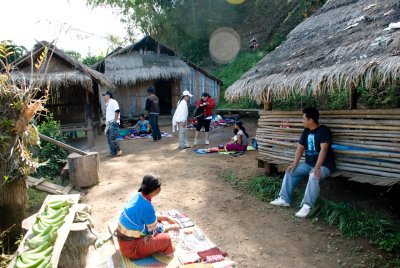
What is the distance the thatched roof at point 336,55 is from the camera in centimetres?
428

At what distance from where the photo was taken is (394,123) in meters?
4.43

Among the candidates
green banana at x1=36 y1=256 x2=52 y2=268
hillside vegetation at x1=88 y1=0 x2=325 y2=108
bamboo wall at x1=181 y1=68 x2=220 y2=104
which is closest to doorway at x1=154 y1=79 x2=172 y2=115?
bamboo wall at x1=181 y1=68 x2=220 y2=104

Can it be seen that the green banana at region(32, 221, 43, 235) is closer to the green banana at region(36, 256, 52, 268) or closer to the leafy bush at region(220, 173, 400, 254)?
the green banana at region(36, 256, 52, 268)

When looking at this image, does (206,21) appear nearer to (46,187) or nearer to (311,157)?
(46,187)

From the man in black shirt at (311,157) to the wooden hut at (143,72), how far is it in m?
10.3

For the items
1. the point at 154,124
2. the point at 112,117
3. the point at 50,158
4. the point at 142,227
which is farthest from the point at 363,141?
the point at 154,124

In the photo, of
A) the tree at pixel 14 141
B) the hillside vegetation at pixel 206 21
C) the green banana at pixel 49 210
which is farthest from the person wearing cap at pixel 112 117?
the hillside vegetation at pixel 206 21

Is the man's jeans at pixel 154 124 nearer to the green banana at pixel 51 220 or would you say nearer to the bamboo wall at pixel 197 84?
the bamboo wall at pixel 197 84

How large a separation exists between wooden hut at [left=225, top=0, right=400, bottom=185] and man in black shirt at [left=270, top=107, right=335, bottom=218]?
0.92 ft

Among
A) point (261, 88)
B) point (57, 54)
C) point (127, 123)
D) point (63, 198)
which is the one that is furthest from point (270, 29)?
point (63, 198)

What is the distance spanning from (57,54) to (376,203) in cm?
946

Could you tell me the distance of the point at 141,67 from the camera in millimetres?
14523

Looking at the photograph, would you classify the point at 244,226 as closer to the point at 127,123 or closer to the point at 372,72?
the point at 372,72

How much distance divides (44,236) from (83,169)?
304 cm
